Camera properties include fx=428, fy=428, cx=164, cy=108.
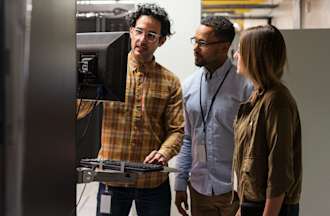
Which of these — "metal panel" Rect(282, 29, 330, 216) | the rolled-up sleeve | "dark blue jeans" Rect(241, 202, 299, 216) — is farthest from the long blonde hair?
"metal panel" Rect(282, 29, 330, 216)

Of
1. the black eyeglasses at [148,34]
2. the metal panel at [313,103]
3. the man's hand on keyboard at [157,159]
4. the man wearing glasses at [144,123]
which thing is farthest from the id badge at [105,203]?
the metal panel at [313,103]

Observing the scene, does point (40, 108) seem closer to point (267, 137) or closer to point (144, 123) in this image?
point (267, 137)

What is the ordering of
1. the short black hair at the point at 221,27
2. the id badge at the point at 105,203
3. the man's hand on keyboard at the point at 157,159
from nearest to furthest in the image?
the man's hand on keyboard at the point at 157,159
the id badge at the point at 105,203
the short black hair at the point at 221,27

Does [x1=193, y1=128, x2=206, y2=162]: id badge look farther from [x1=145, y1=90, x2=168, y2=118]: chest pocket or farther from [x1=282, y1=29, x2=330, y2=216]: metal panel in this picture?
[x1=282, y1=29, x2=330, y2=216]: metal panel

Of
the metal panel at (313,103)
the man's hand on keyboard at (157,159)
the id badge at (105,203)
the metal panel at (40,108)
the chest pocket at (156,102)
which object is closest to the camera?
the metal panel at (40,108)

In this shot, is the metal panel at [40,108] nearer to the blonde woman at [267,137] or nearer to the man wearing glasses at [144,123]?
the blonde woman at [267,137]

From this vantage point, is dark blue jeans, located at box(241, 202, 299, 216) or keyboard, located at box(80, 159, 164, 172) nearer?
keyboard, located at box(80, 159, 164, 172)

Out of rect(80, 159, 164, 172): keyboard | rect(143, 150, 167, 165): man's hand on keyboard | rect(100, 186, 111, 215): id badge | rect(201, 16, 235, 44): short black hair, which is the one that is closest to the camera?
rect(80, 159, 164, 172): keyboard

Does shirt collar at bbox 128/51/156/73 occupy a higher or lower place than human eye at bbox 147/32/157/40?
lower

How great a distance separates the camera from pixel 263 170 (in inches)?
64.0

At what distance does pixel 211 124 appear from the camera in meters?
2.18

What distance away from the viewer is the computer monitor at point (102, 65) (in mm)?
1372

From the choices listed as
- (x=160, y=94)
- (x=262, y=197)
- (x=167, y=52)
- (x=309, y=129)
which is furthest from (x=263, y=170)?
(x=309, y=129)

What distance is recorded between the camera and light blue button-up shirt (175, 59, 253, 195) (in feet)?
7.08
